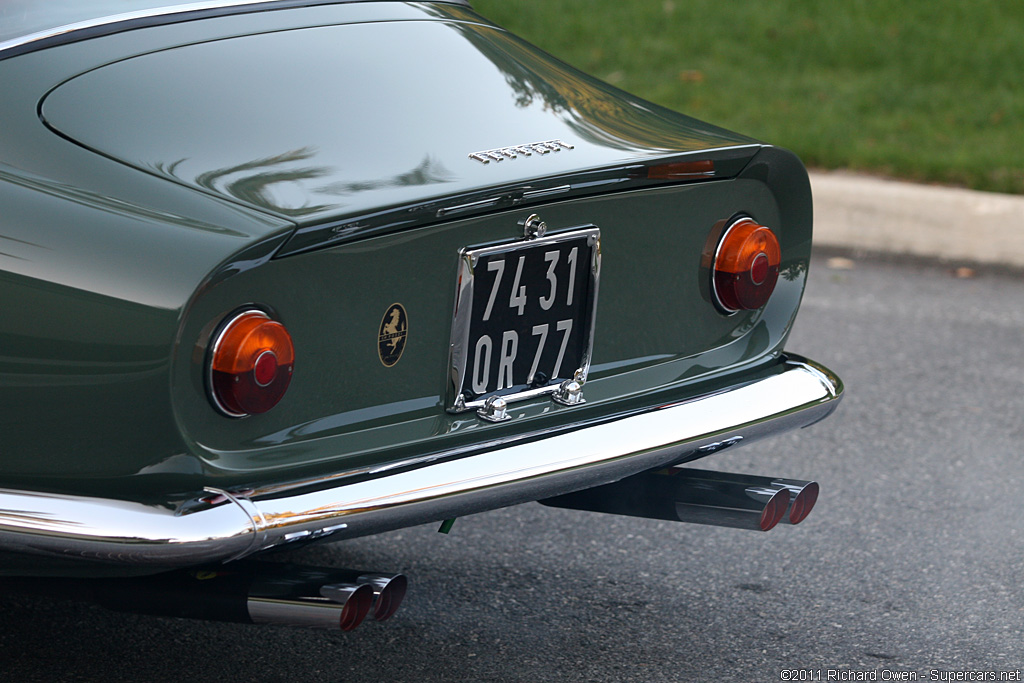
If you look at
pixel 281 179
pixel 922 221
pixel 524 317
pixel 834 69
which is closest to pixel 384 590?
pixel 524 317

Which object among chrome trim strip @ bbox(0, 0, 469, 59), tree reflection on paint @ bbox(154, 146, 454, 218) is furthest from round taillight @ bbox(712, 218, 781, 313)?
chrome trim strip @ bbox(0, 0, 469, 59)

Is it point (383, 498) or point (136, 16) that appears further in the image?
point (136, 16)

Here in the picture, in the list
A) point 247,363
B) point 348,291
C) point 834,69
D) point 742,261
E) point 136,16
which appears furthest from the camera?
point 834,69

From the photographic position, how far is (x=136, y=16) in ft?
9.18

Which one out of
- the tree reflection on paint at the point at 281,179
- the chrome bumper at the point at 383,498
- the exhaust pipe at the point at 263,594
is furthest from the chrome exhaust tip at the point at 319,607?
the tree reflection on paint at the point at 281,179

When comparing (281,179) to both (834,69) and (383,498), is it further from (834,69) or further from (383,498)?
(834,69)

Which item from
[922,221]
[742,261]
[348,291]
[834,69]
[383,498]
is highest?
[348,291]

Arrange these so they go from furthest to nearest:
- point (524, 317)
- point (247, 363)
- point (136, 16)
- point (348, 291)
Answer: point (136, 16)
point (524, 317)
point (348, 291)
point (247, 363)

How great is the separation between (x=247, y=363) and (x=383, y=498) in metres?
0.34

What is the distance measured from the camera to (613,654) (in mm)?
3051

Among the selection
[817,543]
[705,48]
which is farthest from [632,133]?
[705,48]

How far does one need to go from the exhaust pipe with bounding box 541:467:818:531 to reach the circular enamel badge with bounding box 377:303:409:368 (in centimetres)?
60

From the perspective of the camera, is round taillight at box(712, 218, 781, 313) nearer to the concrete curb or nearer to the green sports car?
the green sports car

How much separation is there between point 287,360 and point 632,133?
104 cm
